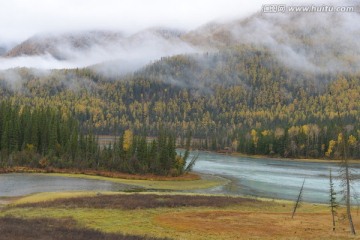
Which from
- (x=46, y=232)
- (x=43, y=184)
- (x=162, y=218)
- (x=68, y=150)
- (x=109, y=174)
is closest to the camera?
(x=46, y=232)

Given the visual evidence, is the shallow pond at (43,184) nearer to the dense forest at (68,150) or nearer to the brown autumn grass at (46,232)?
the dense forest at (68,150)

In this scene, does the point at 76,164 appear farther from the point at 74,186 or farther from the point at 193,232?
the point at 193,232

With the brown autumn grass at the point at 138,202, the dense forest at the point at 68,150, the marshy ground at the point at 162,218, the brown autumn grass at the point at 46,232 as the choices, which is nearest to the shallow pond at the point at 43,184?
the marshy ground at the point at 162,218

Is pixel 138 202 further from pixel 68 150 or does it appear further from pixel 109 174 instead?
pixel 68 150

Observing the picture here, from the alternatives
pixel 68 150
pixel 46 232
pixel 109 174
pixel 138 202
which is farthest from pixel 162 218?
pixel 68 150

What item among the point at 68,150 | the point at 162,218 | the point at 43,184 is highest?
the point at 68,150

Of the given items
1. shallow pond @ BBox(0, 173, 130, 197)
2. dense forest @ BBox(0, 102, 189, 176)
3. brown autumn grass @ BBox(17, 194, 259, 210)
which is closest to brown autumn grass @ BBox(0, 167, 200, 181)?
dense forest @ BBox(0, 102, 189, 176)

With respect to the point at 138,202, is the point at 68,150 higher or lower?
higher

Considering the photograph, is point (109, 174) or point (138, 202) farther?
point (109, 174)

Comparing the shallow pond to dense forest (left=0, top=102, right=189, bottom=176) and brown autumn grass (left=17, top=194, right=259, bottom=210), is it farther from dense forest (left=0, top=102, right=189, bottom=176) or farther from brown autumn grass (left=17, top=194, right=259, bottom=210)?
brown autumn grass (left=17, top=194, right=259, bottom=210)

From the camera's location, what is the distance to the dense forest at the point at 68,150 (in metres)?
125

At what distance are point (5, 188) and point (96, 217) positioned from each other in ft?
132

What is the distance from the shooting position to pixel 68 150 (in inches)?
5226

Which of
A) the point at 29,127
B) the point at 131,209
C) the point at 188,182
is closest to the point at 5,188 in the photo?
the point at 131,209
